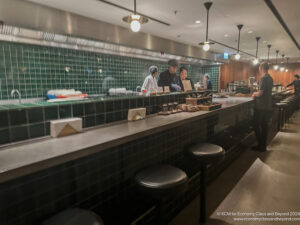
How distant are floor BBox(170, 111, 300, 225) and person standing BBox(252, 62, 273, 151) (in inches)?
15.7

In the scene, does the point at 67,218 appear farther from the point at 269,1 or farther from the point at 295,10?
the point at 295,10

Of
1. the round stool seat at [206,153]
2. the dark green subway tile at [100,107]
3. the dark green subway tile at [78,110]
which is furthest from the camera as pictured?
the round stool seat at [206,153]

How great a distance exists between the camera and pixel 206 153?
2.02 m

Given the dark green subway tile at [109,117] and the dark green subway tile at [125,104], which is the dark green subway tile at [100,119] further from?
the dark green subway tile at [125,104]

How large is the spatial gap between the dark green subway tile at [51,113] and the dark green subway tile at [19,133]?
161 mm

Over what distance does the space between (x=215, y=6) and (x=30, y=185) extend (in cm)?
369

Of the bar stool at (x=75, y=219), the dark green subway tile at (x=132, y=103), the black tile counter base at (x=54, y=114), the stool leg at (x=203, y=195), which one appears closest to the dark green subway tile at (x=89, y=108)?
the black tile counter base at (x=54, y=114)

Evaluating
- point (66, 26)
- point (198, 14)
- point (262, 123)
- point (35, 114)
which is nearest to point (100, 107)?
point (35, 114)

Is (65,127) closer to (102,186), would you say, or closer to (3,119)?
(3,119)

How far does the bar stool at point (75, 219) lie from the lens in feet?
3.44

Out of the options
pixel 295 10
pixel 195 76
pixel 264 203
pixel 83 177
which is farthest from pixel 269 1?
pixel 195 76

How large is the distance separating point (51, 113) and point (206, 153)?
1486 mm

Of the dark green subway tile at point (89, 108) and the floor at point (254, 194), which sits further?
the floor at point (254, 194)

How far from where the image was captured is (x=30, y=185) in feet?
3.94
